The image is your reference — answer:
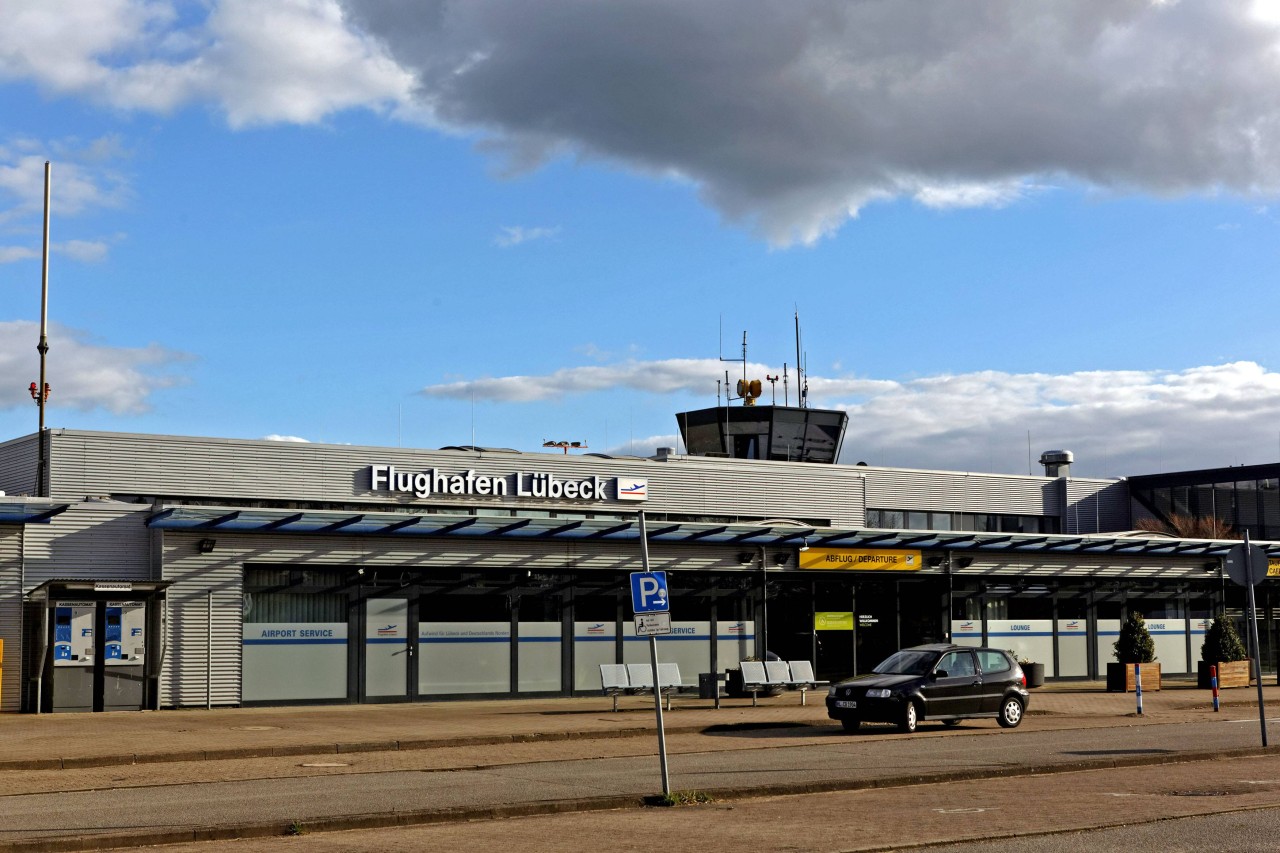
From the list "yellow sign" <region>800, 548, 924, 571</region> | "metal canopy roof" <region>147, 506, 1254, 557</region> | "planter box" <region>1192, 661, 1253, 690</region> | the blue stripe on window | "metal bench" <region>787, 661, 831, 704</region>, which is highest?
"metal canopy roof" <region>147, 506, 1254, 557</region>

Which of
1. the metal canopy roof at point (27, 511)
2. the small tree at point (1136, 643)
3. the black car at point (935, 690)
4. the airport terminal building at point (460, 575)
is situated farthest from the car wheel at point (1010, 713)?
the metal canopy roof at point (27, 511)

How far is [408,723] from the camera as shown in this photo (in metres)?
23.8

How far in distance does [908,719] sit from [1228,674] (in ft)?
55.4

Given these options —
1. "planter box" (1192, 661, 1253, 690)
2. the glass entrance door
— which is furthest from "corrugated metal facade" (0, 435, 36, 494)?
"planter box" (1192, 661, 1253, 690)

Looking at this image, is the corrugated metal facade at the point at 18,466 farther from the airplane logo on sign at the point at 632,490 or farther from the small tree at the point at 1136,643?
the small tree at the point at 1136,643

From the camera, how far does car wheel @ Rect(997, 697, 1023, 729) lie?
25.1 meters

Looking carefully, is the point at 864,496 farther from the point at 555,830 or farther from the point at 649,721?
the point at 555,830

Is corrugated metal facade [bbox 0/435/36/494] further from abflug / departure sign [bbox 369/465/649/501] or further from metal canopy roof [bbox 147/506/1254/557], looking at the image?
abflug / departure sign [bbox 369/465/649/501]

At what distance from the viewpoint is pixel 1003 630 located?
37.5 metres

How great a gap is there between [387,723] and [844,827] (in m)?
12.8

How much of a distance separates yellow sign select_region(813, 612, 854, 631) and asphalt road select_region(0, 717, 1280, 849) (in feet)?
36.6

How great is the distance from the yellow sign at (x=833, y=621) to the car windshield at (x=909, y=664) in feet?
31.2

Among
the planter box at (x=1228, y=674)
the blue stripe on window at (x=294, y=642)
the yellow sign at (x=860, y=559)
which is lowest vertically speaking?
the planter box at (x=1228, y=674)

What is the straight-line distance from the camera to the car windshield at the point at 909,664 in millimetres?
24422
